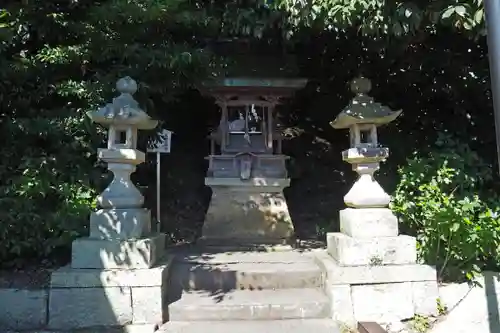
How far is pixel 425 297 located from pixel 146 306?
7.88 feet

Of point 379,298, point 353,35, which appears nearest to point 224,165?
point 353,35

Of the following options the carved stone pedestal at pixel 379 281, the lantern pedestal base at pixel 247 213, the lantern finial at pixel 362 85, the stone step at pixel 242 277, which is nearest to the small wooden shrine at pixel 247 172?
the lantern pedestal base at pixel 247 213

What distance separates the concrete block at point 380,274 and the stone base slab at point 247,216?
2.80 metres

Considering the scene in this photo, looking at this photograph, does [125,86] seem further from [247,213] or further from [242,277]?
[247,213]

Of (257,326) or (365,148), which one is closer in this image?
(257,326)

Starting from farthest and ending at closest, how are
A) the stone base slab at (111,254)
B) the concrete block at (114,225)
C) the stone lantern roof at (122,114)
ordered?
1. the stone lantern roof at (122,114)
2. the concrete block at (114,225)
3. the stone base slab at (111,254)

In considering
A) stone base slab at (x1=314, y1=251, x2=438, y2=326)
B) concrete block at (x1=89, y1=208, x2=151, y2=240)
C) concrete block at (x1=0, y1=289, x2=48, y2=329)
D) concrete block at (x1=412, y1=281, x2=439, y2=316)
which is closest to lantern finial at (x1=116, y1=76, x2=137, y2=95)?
concrete block at (x1=89, y1=208, x2=151, y2=240)

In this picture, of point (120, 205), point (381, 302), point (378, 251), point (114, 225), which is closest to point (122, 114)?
point (120, 205)

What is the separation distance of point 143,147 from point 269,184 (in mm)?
2104

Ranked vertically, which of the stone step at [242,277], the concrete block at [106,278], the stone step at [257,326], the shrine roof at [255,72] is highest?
the shrine roof at [255,72]

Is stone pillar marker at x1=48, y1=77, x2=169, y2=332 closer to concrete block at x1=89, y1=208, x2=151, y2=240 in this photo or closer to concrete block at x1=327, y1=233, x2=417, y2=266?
concrete block at x1=89, y1=208, x2=151, y2=240

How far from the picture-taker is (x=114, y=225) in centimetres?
372

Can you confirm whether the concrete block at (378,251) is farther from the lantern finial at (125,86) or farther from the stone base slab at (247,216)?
the stone base slab at (247,216)

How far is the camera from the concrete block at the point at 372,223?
3.84 meters
